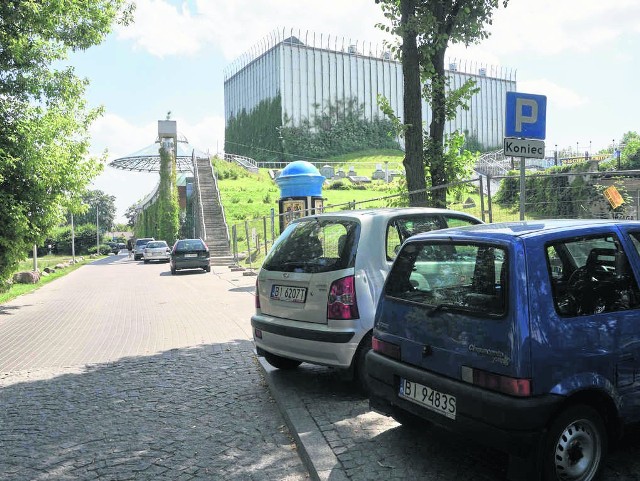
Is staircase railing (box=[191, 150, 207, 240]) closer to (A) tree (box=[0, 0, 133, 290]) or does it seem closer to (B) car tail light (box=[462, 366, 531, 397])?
(A) tree (box=[0, 0, 133, 290])

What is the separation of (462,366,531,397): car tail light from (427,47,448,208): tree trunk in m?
7.37

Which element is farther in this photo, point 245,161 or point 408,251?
point 245,161

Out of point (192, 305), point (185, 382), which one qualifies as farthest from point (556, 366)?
point (192, 305)

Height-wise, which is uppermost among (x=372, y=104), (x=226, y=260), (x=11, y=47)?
(x=372, y=104)

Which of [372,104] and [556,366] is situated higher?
[372,104]

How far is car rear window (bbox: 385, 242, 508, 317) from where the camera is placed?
10.6 ft

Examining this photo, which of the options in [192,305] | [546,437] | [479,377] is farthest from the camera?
[192,305]

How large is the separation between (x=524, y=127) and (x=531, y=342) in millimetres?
5295

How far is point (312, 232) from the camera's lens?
5629 millimetres

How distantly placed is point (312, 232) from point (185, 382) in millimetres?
2167

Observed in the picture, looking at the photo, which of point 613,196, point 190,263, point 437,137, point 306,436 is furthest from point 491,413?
A: point 190,263

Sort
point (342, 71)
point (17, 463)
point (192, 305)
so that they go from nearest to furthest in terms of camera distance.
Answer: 1. point (17, 463)
2. point (192, 305)
3. point (342, 71)

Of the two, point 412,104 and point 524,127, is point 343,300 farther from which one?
point 412,104

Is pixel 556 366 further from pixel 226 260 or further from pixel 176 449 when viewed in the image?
pixel 226 260
